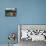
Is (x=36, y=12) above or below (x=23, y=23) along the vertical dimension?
→ above

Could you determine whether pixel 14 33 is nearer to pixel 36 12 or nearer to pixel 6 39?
pixel 6 39

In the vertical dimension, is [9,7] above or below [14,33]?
above

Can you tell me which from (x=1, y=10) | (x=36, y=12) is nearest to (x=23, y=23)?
(x=36, y=12)

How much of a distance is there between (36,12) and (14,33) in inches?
30.7

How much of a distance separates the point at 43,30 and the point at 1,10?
1.18m

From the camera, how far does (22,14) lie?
306 cm

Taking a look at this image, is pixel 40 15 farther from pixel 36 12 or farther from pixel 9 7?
pixel 9 7

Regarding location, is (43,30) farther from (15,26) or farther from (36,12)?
(15,26)

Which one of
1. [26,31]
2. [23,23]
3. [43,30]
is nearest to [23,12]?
[23,23]

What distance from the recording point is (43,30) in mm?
2957

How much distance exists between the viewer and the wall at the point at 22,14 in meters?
3.05

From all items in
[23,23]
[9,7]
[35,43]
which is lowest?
[35,43]

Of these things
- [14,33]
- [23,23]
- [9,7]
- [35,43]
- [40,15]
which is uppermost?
[9,7]

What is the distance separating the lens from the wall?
10.00 ft
